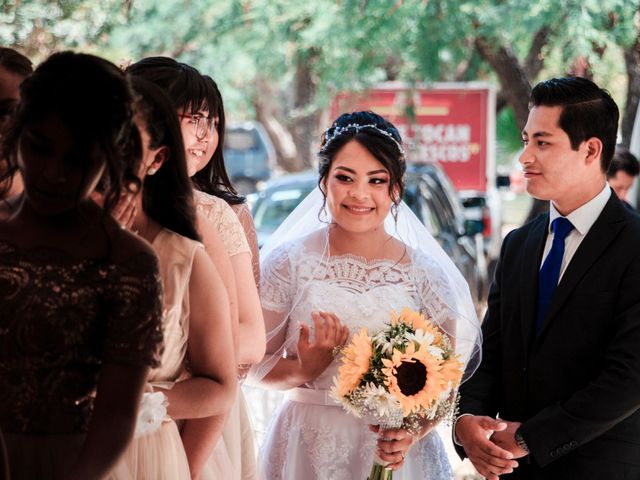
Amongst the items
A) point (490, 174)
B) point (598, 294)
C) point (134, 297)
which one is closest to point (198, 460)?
point (134, 297)

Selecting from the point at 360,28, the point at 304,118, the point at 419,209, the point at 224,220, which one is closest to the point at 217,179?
the point at 224,220

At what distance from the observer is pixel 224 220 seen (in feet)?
11.8

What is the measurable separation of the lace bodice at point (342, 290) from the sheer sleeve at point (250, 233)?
13.1 inches

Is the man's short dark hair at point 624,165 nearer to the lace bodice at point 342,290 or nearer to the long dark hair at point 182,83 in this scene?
the lace bodice at point 342,290

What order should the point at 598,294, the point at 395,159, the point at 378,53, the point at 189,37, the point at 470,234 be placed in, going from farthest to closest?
the point at 189,37
the point at 378,53
the point at 470,234
the point at 395,159
the point at 598,294

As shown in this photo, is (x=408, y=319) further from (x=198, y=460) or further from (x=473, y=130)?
(x=473, y=130)

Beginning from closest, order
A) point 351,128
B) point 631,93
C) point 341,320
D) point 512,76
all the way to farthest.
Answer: point 341,320 < point 351,128 < point 631,93 < point 512,76

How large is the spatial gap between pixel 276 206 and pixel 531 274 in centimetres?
634

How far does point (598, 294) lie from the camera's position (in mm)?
3660

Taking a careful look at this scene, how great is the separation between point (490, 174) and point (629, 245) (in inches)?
661

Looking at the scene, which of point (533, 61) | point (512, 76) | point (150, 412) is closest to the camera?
point (150, 412)

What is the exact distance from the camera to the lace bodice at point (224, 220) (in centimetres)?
354

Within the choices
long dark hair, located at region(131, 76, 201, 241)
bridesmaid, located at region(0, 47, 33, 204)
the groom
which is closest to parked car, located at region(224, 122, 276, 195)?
the groom

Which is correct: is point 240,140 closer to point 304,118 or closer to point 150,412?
point 304,118
